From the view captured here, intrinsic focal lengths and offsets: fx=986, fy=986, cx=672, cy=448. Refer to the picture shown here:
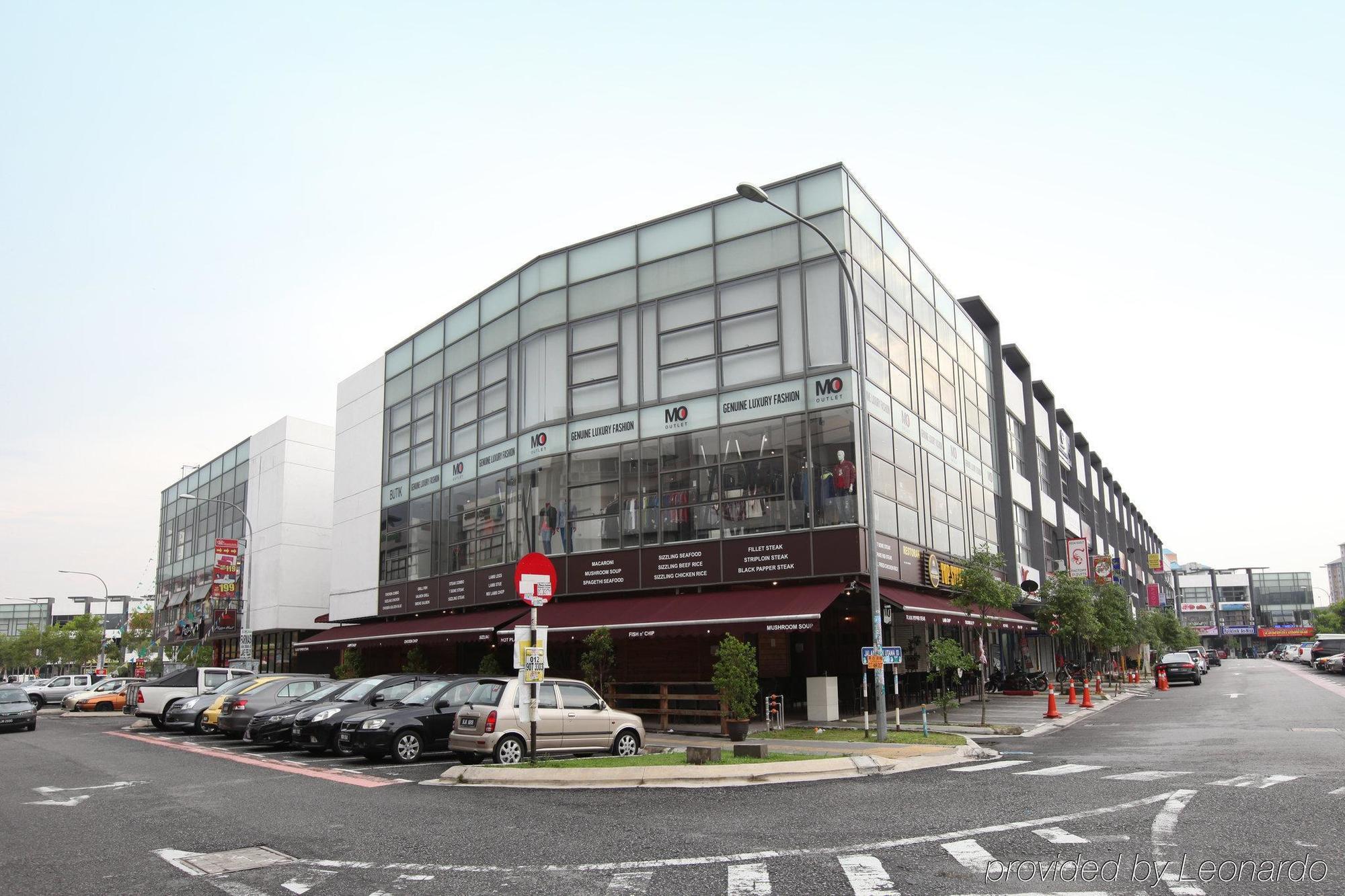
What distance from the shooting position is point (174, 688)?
2759 cm

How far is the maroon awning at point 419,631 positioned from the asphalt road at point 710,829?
12361 millimetres

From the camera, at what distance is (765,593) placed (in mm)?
24891

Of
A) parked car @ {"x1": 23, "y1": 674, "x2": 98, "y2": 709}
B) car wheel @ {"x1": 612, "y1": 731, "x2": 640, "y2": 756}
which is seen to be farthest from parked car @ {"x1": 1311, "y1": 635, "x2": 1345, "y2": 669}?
parked car @ {"x1": 23, "y1": 674, "x2": 98, "y2": 709}

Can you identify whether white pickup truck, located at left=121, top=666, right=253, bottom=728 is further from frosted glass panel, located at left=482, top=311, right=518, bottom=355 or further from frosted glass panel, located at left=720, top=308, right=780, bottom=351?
frosted glass panel, located at left=720, top=308, right=780, bottom=351

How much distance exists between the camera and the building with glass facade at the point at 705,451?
83.7ft

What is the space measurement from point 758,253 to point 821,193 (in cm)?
234

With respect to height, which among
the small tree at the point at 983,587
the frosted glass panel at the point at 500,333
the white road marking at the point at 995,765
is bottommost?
the white road marking at the point at 995,765

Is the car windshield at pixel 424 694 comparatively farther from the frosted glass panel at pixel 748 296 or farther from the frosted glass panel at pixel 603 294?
the frosted glass panel at pixel 603 294

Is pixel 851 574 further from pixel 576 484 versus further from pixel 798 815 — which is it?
pixel 798 815

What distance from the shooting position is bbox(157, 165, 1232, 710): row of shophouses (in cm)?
2564

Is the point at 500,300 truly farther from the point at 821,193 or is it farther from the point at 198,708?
the point at 198,708

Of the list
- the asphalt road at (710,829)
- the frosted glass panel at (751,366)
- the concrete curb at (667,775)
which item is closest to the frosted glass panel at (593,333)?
the frosted glass panel at (751,366)

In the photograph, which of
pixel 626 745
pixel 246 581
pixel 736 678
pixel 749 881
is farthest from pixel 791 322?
pixel 246 581

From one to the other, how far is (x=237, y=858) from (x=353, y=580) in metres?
33.7
